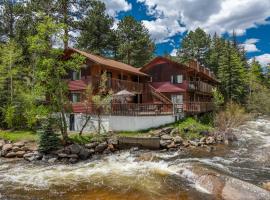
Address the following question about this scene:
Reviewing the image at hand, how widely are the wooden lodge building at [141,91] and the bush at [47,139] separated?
15.9 ft

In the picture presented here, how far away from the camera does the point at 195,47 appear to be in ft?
204

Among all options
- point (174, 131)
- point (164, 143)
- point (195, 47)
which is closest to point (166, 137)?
point (164, 143)

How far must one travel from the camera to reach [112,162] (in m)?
18.5

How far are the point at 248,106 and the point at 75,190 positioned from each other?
44117 millimetres

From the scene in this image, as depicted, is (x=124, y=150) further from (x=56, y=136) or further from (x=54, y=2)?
(x=54, y=2)

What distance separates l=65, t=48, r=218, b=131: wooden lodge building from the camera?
25.6m

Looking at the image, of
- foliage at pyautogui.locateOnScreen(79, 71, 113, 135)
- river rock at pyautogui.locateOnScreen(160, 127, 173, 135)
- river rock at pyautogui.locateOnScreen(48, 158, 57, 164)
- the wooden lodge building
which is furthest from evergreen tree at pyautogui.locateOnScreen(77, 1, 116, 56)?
river rock at pyautogui.locateOnScreen(48, 158, 57, 164)

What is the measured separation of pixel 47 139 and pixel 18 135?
5148 mm

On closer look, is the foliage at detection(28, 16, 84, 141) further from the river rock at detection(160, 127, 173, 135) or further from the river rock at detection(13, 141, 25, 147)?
the river rock at detection(160, 127, 173, 135)

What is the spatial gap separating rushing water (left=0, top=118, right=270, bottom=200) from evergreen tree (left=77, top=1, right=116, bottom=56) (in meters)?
25.8

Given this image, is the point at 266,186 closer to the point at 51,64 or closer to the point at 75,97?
the point at 51,64

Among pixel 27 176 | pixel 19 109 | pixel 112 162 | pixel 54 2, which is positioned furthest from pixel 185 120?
pixel 54 2

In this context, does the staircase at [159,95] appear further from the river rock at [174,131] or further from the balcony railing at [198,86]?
the river rock at [174,131]

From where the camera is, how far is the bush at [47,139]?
19917mm
